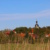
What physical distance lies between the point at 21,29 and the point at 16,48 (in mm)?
11794

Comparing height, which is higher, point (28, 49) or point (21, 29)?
point (21, 29)

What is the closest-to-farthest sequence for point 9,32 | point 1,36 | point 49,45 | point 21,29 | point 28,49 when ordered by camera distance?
point 28,49
point 49,45
point 1,36
point 9,32
point 21,29

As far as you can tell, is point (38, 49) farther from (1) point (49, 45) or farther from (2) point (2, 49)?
(2) point (2, 49)

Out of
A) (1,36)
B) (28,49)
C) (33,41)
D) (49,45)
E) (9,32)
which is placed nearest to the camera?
(28,49)

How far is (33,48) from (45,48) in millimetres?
537

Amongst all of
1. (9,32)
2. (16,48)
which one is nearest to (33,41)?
(16,48)

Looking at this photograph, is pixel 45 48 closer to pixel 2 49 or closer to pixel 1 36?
pixel 2 49

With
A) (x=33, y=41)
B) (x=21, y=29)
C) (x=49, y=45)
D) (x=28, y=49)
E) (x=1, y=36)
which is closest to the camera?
(x=28, y=49)

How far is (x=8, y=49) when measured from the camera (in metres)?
8.60

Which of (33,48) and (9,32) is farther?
(9,32)

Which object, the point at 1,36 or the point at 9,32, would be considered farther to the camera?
the point at 9,32

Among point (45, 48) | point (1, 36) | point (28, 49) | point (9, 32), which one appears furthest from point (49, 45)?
point (9, 32)

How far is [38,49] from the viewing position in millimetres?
8586

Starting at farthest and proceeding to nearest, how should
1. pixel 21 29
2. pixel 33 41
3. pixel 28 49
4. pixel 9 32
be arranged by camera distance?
pixel 21 29 < pixel 9 32 < pixel 33 41 < pixel 28 49
